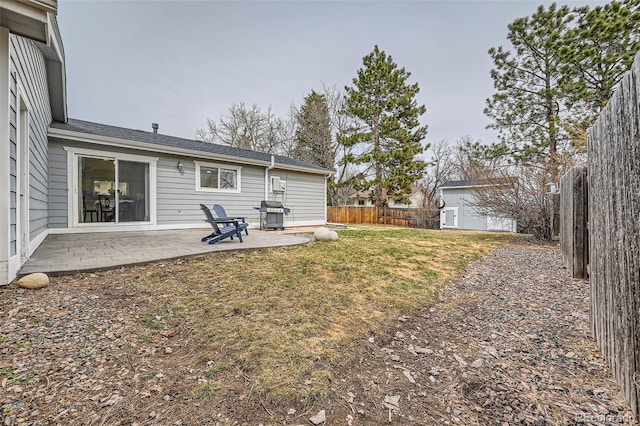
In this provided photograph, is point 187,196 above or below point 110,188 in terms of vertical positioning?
below

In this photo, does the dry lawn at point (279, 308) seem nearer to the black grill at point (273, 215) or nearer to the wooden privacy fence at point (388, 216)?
the black grill at point (273, 215)

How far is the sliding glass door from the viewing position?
6.41 m

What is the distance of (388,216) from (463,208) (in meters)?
4.15

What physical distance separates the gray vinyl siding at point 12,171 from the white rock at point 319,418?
339cm

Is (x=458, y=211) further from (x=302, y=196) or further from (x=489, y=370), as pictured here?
(x=489, y=370)

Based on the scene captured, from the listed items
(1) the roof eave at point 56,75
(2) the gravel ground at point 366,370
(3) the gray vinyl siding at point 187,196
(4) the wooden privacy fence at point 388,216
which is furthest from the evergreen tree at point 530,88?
(1) the roof eave at point 56,75

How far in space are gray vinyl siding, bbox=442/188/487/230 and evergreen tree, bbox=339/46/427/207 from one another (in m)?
2.19

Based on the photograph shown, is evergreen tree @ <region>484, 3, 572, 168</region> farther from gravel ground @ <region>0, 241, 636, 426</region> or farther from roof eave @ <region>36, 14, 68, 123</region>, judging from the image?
roof eave @ <region>36, 14, 68, 123</region>

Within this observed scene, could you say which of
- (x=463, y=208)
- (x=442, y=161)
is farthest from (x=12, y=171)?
(x=442, y=161)

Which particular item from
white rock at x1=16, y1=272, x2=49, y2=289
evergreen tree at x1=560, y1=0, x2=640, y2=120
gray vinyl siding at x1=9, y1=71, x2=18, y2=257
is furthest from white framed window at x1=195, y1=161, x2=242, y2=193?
evergreen tree at x1=560, y1=0, x2=640, y2=120

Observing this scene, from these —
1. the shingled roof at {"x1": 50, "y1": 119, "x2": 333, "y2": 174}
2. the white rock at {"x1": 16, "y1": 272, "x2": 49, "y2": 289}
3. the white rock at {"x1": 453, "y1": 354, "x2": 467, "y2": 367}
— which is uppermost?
the shingled roof at {"x1": 50, "y1": 119, "x2": 333, "y2": 174}

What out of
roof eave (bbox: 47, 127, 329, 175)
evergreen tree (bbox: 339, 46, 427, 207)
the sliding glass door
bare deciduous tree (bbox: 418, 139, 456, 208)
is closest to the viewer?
roof eave (bbox: 47, 127, 329, 175)

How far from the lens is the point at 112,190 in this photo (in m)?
6.72

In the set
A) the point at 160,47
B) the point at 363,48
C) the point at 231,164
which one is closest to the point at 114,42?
the point at 160,47
